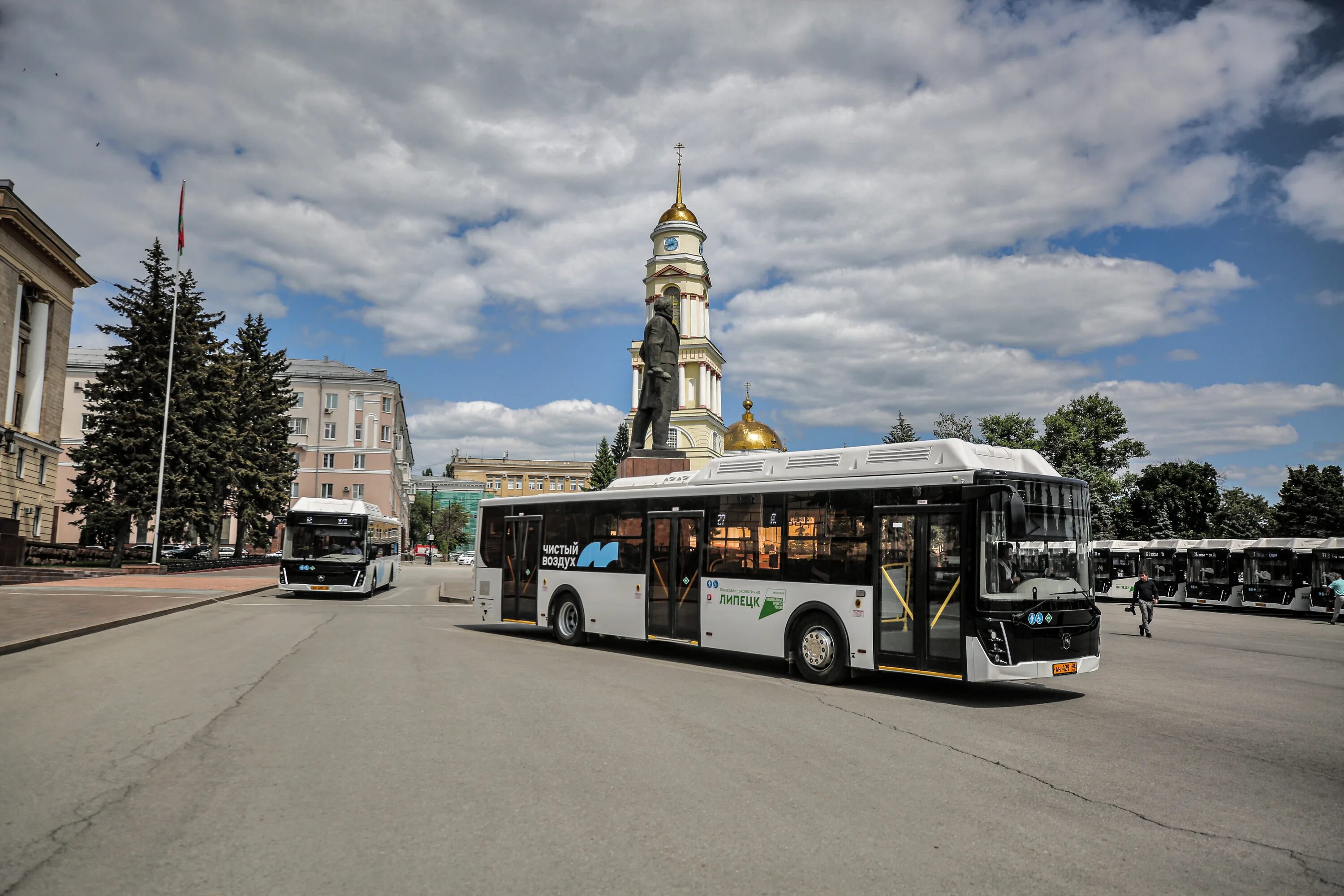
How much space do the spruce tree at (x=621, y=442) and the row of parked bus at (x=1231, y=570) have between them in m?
43.6

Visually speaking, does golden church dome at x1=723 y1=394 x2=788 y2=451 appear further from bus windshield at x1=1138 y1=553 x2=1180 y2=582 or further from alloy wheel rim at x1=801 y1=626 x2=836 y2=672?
alloy wheel rim at x1=801 y1=626 x2=836 y2=672

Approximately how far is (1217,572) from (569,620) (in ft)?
115

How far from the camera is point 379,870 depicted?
455 cm

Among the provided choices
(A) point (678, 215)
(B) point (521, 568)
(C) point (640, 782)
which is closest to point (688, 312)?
(A) point (678, 215)

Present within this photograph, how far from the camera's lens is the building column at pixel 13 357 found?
48.2 meters

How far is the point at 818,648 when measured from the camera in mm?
12148

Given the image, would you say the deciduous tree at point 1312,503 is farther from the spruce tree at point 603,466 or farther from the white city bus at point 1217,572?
the spruce tree at point 603,466

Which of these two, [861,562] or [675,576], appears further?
[675,576]

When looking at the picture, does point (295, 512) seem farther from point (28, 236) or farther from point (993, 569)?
point (28, 236)

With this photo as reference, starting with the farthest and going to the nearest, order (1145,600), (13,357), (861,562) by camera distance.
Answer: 1. (13,357)
2. (1145,600)
3. (861,562)

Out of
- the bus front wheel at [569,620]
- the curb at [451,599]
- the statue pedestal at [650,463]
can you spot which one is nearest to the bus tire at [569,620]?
the bus front wheel at [569,620]

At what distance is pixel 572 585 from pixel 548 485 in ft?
443

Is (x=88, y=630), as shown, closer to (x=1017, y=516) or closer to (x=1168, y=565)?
(x=1017, y=516)

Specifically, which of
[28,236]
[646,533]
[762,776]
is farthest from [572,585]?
[28,236]
